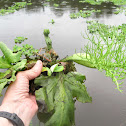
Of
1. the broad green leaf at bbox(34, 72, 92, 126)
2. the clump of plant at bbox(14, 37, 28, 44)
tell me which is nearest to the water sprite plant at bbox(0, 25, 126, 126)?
the broad green leaf at bbox(34, 72, 92, 126)

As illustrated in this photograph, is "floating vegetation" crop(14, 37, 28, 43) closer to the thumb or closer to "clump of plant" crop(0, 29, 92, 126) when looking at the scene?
"clump of plant" crop(0, 29, 92, 126)

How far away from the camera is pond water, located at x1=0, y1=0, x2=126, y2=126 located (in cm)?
140

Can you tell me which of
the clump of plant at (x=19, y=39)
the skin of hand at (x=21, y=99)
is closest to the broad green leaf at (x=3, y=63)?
the skin of hand at (x=21, y=99)

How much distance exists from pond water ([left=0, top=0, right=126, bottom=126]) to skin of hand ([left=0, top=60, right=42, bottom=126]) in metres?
0.21

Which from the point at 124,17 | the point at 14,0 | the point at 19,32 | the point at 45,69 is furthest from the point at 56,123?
the point at 14,0

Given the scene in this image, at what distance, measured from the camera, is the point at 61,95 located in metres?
1.30

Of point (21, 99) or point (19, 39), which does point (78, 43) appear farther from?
point (21, 99)

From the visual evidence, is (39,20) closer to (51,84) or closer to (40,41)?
(40,41)

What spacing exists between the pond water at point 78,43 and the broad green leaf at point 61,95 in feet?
0.72

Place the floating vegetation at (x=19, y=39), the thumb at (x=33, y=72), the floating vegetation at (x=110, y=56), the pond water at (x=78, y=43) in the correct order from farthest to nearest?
the floating vegetation at (x=19, y=39) → the pond water at (x=78, y=43) → the thumb at (x=33, y=72) → the floating vegetation at (x=110, y=56)

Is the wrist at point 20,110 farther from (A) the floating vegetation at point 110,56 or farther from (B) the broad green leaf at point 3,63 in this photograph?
(A) the floating vegetation at point 110,56

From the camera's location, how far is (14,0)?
5762 mm

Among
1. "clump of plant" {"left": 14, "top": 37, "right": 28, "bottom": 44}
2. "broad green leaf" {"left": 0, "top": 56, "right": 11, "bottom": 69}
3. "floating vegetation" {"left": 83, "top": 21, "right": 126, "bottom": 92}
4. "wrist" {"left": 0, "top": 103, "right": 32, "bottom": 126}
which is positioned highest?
"floating vegetation" {"left": 83, "top": 21, "right": 126, "bottom": 92}

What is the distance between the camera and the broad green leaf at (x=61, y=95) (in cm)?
118
